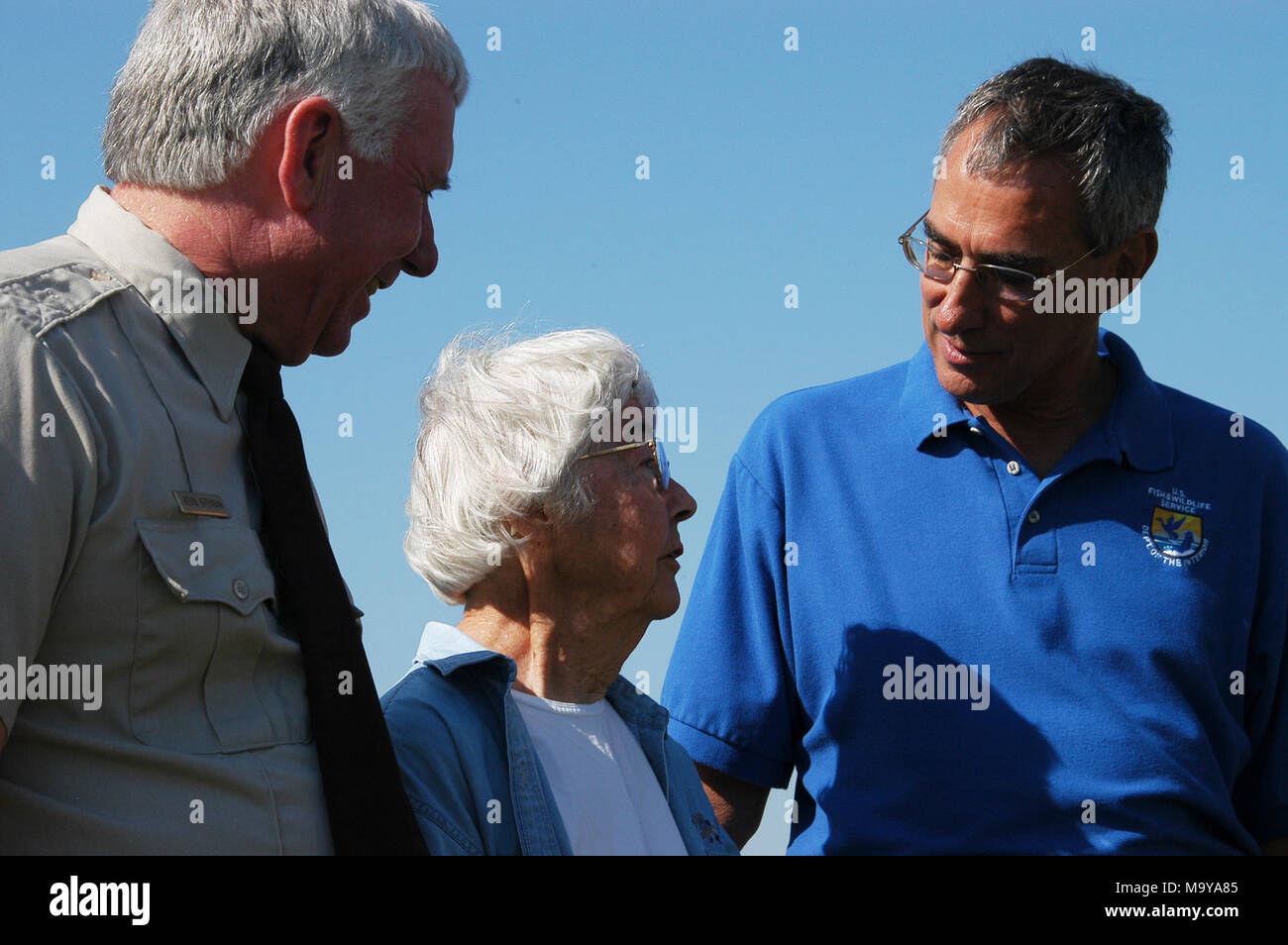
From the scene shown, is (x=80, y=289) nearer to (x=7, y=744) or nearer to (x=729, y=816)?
(x=7, y=744)

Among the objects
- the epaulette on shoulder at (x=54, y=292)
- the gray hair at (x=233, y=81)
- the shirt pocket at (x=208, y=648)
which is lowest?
the shirt pocket at (x=208, y=648)

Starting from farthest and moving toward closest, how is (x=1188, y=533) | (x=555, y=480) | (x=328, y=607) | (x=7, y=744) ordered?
(x=1188, y=533), (x=555, y=480), (x=328, y=607), (x=7, y=744)

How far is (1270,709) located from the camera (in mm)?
3564

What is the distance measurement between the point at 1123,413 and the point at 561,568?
1550 millimetres

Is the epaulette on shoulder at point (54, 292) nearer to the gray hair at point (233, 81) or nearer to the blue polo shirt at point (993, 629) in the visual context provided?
the gray hair at point (233, 81)

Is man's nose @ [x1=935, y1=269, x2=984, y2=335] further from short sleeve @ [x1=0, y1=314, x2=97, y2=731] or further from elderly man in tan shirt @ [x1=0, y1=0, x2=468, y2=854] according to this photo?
short sleeve @ [x1=0, y1=314, x2=97, y2=731]

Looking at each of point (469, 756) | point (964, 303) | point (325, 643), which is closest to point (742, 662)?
point (469, 756)

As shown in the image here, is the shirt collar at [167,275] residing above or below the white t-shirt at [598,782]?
above

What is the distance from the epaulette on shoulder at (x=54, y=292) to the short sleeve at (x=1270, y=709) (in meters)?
2.80

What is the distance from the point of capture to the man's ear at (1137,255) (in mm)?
3869

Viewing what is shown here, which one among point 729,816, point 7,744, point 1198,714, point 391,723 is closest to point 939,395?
point 1198,714

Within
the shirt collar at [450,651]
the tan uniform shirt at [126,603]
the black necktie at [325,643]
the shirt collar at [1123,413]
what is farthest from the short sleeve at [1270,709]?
the tan uniform shirt at [126,603]

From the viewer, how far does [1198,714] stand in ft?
11.3
